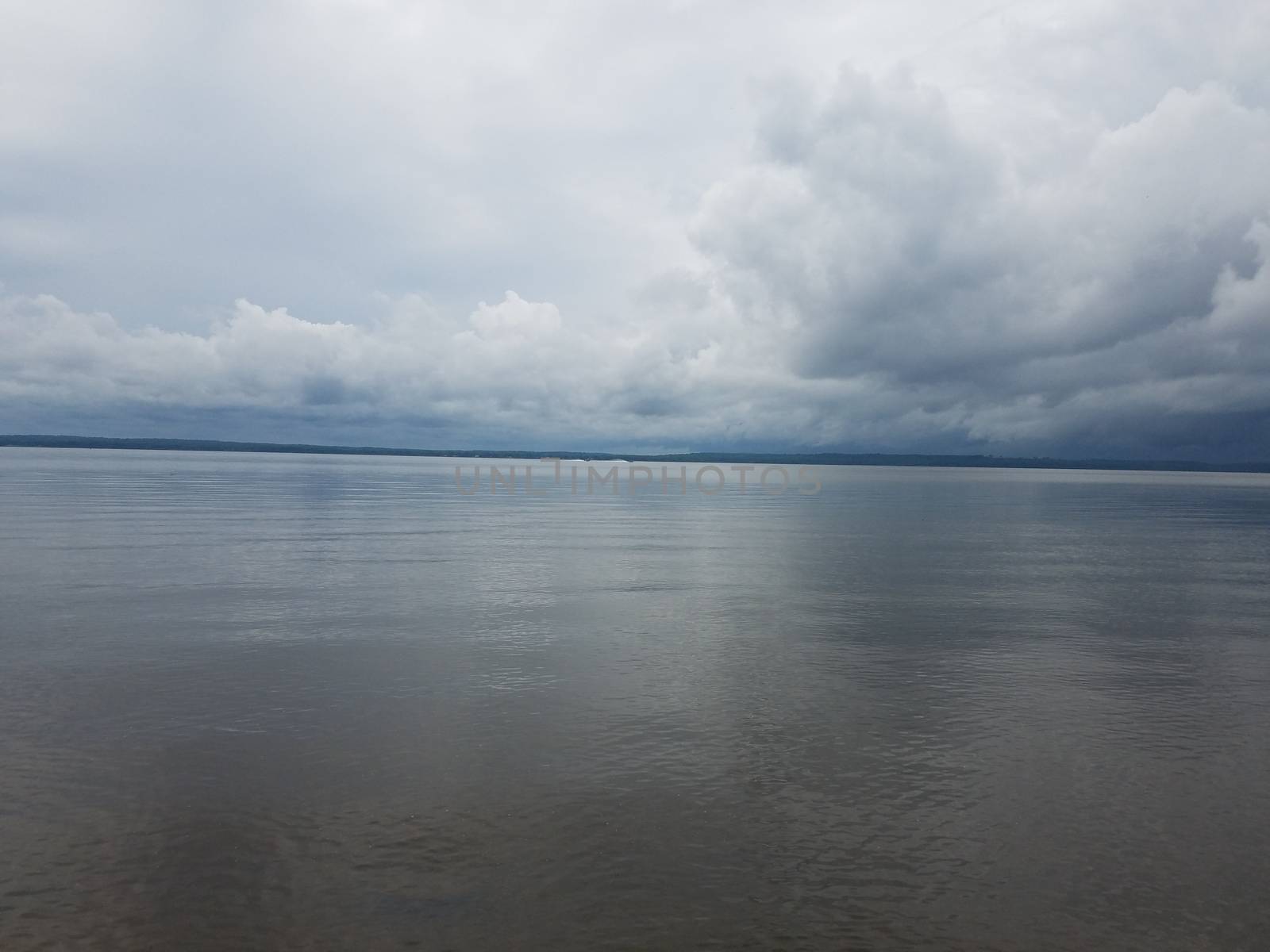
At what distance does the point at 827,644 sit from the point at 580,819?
37.3ft

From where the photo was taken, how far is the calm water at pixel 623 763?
921cm

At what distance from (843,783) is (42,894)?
957 cm

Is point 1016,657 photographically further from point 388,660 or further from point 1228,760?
point 388,660

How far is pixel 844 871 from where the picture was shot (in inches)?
396

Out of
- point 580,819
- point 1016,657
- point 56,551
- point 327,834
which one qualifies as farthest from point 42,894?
point 56,551

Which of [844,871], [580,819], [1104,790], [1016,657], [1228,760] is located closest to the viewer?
[844,871]

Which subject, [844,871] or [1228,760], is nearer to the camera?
[844,871]

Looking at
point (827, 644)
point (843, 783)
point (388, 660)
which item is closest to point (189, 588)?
point (388, 660)

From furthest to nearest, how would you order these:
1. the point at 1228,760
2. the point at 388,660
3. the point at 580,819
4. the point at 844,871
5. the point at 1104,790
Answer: the point at 388,660
the point at 1228,760
the point at 1104,790
the point at 580,819
the point at 844,871

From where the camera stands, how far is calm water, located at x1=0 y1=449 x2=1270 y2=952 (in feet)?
30.2

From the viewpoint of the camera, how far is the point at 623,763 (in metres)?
13.2

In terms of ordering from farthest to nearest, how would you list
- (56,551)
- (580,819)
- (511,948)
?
1. (56,551)
2. (580,819)
3. (511,948)

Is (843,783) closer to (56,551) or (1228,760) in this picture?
(1228,760)

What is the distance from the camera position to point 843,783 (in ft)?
41.2
